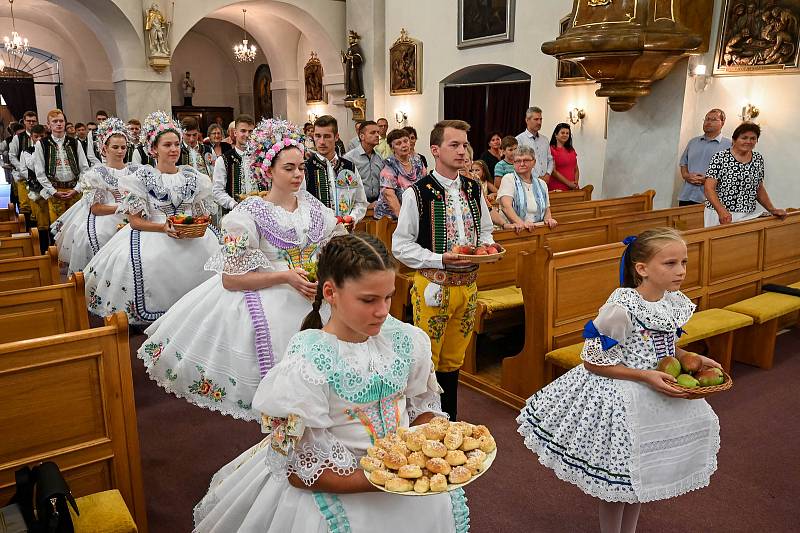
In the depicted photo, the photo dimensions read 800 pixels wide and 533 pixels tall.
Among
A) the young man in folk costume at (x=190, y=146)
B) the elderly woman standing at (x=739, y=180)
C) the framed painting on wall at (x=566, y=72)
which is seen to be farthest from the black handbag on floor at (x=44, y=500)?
the framed painting on wall at (x=566, y=72)

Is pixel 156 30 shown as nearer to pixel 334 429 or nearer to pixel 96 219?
pixel 96 219

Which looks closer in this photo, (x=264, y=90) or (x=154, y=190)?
(x=154, y=190)

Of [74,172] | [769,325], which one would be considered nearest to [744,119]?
[769,325]

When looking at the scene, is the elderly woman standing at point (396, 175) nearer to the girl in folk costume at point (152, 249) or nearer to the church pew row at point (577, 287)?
the girl in folk costume at point (152, 249)

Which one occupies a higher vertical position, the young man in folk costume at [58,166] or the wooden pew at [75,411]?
the young man in folk costume at [58,166]

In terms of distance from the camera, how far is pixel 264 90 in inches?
788

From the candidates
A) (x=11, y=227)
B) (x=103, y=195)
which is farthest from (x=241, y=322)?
(x=103, y=195)

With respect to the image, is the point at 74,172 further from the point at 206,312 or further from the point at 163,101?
the point at 206,312

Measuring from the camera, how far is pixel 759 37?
7.38 m

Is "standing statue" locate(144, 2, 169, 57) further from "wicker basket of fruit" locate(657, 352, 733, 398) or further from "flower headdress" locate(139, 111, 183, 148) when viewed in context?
"wicker basket of fruit" locate(657, 352, 733, 398)

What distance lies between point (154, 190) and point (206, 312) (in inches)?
68.9

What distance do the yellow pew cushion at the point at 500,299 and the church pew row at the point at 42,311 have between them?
8.48ft

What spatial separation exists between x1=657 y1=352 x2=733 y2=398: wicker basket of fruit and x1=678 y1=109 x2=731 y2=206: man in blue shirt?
557 cm

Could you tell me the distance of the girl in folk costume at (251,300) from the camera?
3.12 meters
